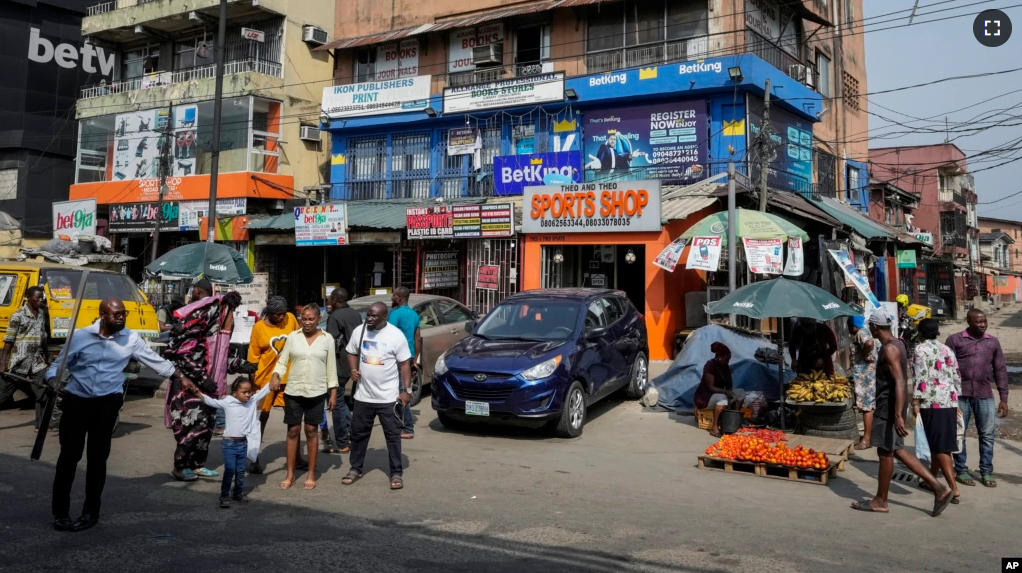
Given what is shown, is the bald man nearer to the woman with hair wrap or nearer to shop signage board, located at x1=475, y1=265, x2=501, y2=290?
the woman with hair wrap

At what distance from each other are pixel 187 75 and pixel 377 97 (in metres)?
8.69

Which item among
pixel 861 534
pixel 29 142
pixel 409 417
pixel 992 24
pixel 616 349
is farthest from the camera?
pixel 29 142

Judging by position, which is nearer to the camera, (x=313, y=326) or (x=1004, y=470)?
(x=313, y=326)

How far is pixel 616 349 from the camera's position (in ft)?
35.6

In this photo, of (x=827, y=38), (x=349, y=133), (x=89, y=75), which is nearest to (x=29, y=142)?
(x=89, y=75)

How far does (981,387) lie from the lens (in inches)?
290

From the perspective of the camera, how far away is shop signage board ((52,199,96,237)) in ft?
73.0

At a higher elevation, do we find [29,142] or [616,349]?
[29,142]

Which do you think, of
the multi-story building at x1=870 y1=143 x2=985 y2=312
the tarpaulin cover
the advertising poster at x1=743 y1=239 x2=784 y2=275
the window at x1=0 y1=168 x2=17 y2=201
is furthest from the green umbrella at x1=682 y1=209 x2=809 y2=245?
the multi-story building at x1=870 y1=143 x2=985 y2=312

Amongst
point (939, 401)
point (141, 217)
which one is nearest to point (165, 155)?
point (141, 217)

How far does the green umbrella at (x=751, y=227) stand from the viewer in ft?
44.0

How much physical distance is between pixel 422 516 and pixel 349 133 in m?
18.8

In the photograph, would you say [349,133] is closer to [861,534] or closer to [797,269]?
[797,269]

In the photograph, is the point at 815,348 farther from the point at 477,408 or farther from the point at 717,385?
the point at 477,408
